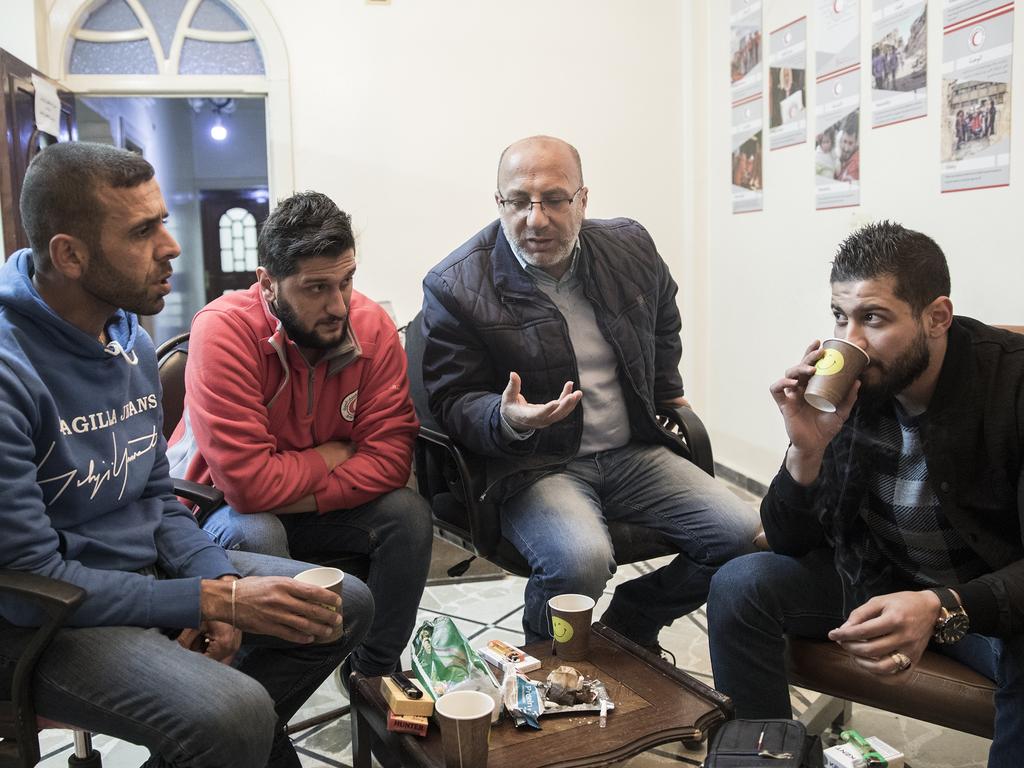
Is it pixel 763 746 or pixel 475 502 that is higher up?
pixel 475 502

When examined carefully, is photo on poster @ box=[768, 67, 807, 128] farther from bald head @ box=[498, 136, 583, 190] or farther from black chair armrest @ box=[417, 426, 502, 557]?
black chair armrest @ box=[417, 426, 502, 557]

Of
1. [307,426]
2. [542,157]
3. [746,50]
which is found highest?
[746,50]

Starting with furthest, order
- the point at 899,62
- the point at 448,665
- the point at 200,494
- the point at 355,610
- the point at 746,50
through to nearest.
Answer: the point at 746,50, the point at 899,62, the point at 200,494, the point at 355,610, the point at 448,665

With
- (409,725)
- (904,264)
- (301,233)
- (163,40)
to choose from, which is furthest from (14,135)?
(904,264)

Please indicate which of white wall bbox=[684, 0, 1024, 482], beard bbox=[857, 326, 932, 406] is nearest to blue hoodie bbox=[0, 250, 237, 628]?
beard bbox=[857, 326, 932, 406]

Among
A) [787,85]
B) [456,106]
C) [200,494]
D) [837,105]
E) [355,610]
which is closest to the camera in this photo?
[355,610]

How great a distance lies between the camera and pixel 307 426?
2.07m

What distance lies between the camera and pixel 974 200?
2.64 metres

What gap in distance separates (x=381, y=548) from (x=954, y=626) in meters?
1.19

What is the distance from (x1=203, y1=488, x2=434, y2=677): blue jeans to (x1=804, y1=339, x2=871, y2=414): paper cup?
3.22 ft

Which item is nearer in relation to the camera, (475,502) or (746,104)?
(475,502)

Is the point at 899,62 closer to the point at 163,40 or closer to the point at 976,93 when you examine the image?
the point at 976,93

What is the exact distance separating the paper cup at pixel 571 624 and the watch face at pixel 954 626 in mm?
582

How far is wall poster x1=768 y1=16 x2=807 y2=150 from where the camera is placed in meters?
3.50
